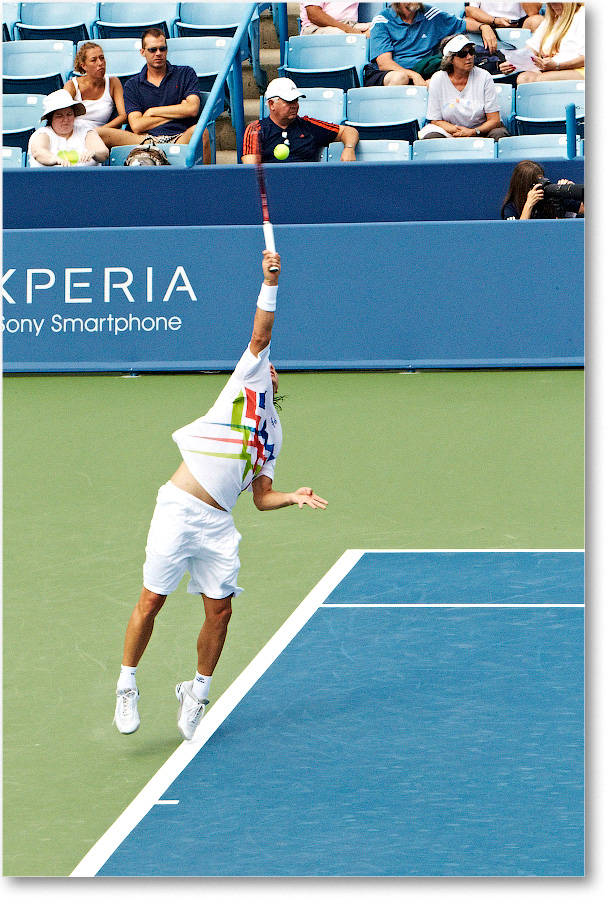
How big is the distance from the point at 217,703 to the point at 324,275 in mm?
6971

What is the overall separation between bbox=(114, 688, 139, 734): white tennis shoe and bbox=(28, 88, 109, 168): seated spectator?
905 cm

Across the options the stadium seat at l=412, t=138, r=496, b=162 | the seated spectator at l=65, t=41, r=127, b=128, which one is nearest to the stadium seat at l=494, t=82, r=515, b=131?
the stadium seat at l=412, t=138, r=496, b=162

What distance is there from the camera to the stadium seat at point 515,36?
562 inches

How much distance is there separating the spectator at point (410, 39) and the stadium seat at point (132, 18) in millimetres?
2669

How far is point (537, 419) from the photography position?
995 centimetres

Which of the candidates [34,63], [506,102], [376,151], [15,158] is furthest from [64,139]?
[506,102]

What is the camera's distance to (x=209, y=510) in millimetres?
4703

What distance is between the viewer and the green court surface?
15.5ft

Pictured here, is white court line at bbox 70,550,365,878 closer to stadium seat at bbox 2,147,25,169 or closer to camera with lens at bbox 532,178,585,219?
camera with lens at bbox 532,178,585,219

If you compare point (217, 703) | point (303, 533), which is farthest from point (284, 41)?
point (217, 703)

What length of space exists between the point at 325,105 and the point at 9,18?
439 cm

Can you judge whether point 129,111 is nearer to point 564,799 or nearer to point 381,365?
point 381,365

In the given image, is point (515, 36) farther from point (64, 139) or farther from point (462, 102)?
point (64, 139)

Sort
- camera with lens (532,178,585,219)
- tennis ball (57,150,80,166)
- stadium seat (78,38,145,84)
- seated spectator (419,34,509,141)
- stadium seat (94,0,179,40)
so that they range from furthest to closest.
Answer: stadium seat (94,0,179,40)
stadium seat (78,38,145,84)
seated spectator (419,34,509,141)
tennis ball (57,150,80,166)
camera with lens (532,178,585,219)
